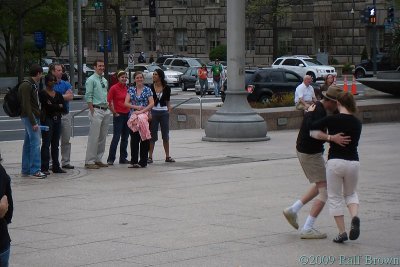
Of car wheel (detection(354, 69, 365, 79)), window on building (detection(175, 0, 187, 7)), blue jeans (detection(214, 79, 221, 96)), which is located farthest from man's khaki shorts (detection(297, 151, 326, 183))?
window on building (detection(175, 0, 187, 7))

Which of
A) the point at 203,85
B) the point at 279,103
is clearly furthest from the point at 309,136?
the point at 203,85

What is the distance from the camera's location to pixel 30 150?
1571cm

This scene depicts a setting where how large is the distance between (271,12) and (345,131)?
5763cm

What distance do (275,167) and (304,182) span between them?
2038 mm

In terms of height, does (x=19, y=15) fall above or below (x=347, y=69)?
above

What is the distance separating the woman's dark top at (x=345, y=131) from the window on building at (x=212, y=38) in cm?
6522

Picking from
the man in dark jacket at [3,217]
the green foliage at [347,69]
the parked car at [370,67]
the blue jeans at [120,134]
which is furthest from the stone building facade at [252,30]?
the man in dark jacket at [3,217]

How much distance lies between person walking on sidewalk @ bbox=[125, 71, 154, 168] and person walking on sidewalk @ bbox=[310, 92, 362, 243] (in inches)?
292

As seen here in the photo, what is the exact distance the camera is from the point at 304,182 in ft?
49.5

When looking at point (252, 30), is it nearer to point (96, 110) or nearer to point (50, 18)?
point (50, 18)

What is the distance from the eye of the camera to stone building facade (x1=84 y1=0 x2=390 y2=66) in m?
67.2

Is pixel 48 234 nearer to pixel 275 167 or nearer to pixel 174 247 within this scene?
pixel 174 247

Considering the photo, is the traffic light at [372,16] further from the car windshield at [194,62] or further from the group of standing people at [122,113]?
the group of standing people at [122,113]

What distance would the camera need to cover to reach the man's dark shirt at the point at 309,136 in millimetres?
10258
